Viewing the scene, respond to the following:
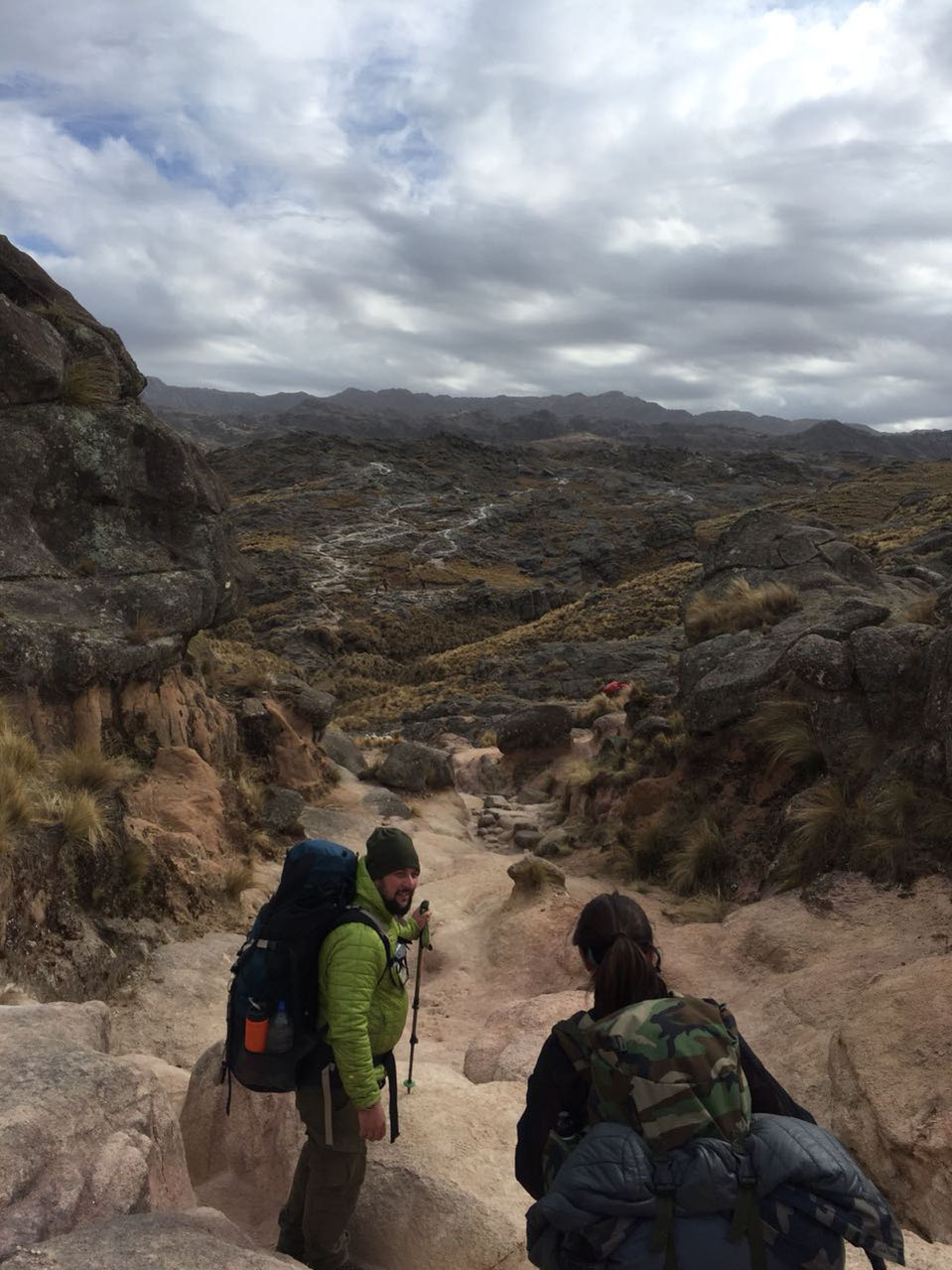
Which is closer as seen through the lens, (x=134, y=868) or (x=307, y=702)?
(x=134, y=868)

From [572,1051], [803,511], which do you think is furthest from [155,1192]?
[803,511]

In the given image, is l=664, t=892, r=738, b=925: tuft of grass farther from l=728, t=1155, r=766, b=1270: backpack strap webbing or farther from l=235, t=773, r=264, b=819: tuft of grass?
l=728, t=1155, r=766, b=1270: backpack strap webbing

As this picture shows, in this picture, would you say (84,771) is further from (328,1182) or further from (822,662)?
(822,662)

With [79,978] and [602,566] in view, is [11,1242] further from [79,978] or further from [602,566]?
[602,566]

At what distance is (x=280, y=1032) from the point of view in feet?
10.6

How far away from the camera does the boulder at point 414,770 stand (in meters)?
17.4

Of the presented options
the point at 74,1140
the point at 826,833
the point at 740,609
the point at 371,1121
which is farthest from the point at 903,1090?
the point at 740,609

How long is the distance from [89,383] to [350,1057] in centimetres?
1078

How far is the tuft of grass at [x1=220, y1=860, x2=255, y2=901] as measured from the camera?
9062 mm

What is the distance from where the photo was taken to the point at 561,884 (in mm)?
10500

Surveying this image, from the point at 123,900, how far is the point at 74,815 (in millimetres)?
1028

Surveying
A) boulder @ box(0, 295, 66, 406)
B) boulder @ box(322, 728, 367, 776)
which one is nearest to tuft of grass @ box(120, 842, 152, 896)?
boulder @ box(0, 295, 66, 406)

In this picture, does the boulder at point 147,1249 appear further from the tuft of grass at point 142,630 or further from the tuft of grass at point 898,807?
the tuft of grass at point 142,630

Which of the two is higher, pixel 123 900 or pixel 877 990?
pixel 877 990
